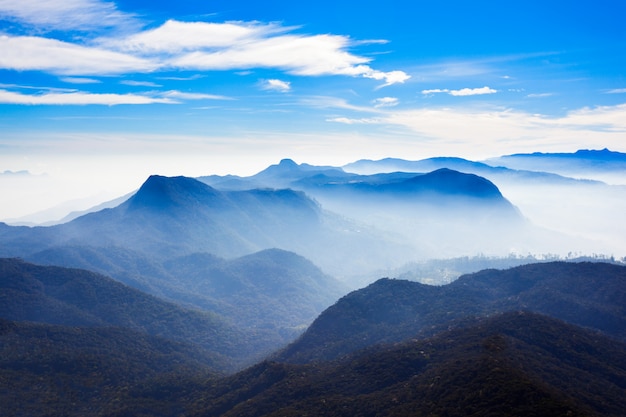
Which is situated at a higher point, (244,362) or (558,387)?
(558,387)

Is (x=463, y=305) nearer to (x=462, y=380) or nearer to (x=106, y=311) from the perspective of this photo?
(x=462, y=380)

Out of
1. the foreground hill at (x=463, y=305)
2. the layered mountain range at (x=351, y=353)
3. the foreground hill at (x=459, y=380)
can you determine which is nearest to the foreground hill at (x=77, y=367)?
the layered mountain range at (x=351, y=353)

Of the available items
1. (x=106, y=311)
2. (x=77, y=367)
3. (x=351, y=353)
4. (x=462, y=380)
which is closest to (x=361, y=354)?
(x=351, y=353)

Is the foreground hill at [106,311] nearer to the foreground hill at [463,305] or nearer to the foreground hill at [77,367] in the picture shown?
the foreground hill at [77,367]

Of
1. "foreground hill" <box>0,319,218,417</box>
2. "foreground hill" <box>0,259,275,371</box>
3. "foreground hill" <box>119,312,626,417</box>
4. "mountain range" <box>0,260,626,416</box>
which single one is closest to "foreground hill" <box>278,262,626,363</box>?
"mountain range" <box>0,260,626,416</box>

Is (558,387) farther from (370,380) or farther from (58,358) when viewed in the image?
(58,358)

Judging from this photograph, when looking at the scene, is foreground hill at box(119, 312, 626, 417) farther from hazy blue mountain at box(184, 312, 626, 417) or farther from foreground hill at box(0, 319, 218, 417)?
foreground hill at box(0, 319, 218, 417)

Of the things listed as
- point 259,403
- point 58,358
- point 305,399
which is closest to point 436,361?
point 305,399
